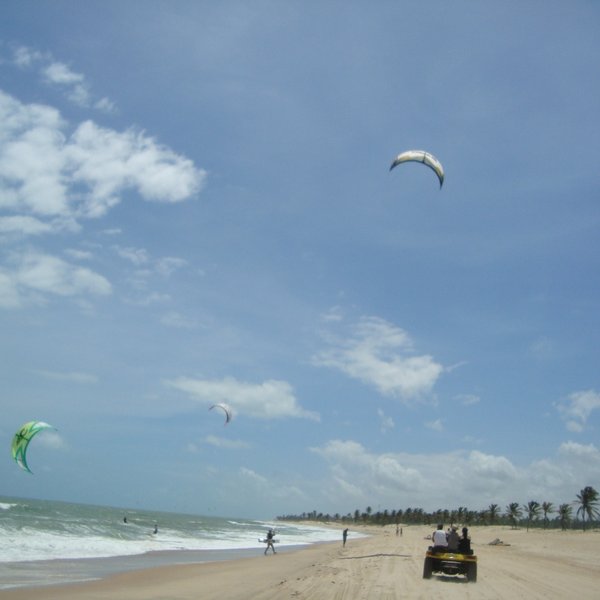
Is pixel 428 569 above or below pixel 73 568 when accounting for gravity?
above

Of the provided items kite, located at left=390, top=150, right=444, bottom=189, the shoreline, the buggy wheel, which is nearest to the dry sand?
the buggy wheel

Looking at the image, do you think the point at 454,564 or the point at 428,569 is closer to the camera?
the point at 454,564

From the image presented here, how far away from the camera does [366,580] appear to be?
13.1 metres

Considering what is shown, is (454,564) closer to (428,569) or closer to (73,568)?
(428,569)

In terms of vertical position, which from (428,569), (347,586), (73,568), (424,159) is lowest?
(73,568)

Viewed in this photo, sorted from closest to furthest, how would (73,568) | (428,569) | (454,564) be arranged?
(454,564)
(428,569)
(73,568)

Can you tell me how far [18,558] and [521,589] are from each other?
15638 mm

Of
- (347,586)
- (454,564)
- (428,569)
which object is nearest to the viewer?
(347,586)

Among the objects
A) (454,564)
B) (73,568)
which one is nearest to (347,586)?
(454,564)

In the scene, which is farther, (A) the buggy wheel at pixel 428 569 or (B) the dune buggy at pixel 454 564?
(A) the buggy wheel at pixel 428 569

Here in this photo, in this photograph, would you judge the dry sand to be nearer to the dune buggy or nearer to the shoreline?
the dune buggy

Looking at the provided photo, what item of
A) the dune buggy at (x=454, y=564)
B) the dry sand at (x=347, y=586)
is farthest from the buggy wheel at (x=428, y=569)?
the dry sand at (x=347, y=586)

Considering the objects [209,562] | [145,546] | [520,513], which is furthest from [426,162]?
[520,513]

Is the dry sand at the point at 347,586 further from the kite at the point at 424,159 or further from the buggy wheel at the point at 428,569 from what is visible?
the kite at the point at 424,159
